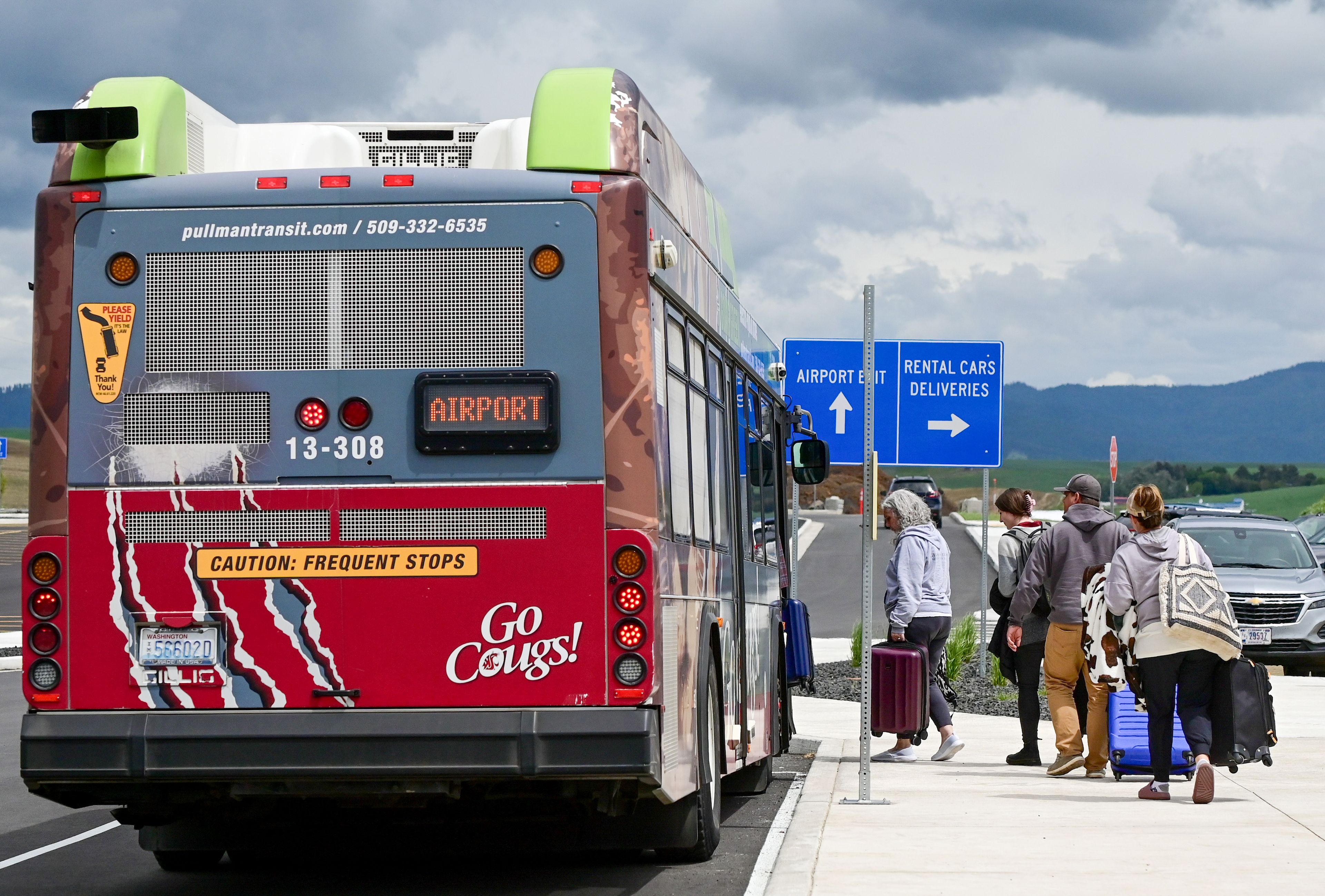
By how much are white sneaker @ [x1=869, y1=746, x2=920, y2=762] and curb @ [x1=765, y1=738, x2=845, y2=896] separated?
0.45 metres

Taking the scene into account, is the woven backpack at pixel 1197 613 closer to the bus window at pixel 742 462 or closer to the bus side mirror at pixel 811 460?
the bus window at pixel 742 462

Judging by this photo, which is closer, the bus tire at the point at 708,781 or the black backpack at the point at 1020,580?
the bus tire at the point at 708,781

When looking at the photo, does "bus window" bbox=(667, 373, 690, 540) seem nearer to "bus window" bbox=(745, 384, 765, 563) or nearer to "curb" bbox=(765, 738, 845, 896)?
"curb" bbox=(765, 738, 845, 896)

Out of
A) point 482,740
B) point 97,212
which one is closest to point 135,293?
point 97,212

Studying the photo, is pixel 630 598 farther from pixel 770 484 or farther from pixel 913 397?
pixel 913 397

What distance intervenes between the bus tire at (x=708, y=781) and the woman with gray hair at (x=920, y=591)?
4506mm

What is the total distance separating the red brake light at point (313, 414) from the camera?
7508 millimetres

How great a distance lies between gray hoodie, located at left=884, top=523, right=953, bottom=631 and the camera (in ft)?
44.2

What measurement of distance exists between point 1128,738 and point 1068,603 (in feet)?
3.19

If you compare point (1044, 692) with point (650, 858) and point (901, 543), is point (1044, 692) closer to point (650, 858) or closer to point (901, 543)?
point (901, 543)

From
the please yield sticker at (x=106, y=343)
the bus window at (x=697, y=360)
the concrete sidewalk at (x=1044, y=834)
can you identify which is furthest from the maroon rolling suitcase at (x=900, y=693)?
the please yield sticker at (x=106, y=343)

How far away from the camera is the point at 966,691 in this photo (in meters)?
19.7

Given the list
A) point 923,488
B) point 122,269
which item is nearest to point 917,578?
point 122,269

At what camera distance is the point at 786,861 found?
8.45m
